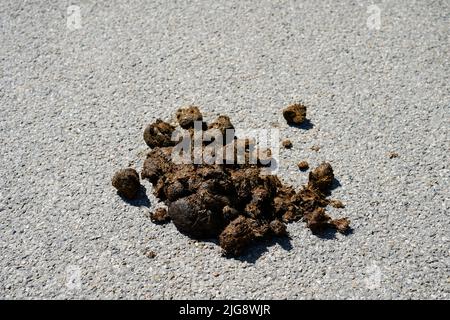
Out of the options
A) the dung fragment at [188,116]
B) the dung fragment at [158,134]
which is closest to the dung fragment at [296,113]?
the dung fragment at [188,116]

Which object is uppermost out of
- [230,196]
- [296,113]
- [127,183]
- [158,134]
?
[296,113]

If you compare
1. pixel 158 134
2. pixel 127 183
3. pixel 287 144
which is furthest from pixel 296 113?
pixel 127 183

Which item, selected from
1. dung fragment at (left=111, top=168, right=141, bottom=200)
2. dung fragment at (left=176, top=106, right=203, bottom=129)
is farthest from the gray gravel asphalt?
dung fragment at (left=176, top=106, right=203, bottom=129)

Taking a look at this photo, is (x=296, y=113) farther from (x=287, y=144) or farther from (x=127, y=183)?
(x=127, y=183)

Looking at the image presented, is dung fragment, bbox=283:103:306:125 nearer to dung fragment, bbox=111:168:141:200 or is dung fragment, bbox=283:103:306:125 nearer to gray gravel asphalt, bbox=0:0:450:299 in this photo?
gray gravel asphalt, bbox=0:0:450:299
